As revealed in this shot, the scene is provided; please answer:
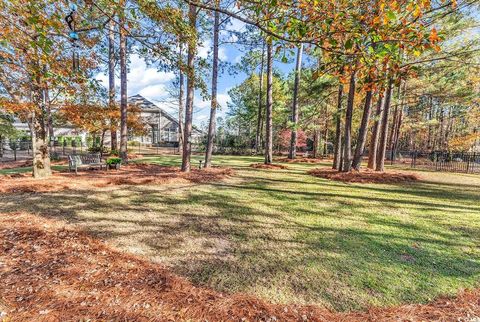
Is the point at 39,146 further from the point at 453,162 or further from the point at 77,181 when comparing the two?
the point at 453,162

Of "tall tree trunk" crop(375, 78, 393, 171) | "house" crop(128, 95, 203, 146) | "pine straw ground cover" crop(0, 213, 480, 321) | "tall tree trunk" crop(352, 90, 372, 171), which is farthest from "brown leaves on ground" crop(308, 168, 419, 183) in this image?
"house" crop(128, 95, 203, 146)

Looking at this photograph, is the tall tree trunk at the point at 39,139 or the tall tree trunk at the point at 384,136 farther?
the tall tree trunk at the point at 384,136

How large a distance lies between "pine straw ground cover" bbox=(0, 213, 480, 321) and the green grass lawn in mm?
190

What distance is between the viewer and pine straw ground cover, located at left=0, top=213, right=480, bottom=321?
2047 mm

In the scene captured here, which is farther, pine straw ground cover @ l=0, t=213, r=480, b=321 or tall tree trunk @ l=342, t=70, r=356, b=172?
tall tree trunk @ l=342, t=70, r=356, b=172

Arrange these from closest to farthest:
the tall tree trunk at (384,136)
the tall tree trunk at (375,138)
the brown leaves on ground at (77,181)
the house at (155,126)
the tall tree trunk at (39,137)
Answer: the brown leaves on ground at (77,181)
the tall tree trunk at (39,137)
the tall tree trunk at (375,138)
the tall tree trunk at (384,136)
the house at (155,126)

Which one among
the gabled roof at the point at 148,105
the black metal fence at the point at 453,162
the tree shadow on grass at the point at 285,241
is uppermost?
the gabled roof at the point at 148,105

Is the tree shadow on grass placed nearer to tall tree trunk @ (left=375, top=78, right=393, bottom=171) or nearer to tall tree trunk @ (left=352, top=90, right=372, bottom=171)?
tall tree trunk @ (left=352, top=90, right=372, bottom=171)

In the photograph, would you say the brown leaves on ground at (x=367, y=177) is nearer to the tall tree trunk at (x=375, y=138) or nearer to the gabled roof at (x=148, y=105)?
the tall tree trunk at (x=375, y=138)

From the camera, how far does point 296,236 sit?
4145 millimetres

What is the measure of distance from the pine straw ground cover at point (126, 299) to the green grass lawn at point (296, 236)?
0.62 ft

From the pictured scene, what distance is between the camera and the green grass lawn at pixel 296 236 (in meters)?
2.74

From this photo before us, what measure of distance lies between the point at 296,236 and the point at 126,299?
115 inches

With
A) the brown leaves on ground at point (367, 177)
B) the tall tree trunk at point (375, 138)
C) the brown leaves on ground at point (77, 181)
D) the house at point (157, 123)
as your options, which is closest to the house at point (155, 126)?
the house at point (157, 123)
